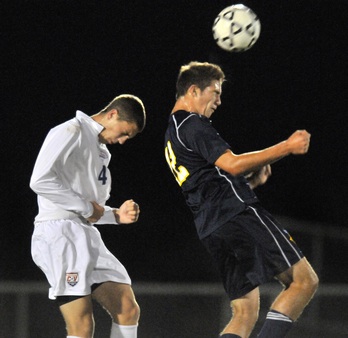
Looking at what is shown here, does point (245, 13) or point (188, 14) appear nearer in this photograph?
point (245, 13)

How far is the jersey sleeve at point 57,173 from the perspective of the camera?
422 centimetres

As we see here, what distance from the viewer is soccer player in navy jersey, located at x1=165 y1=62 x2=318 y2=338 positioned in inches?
160

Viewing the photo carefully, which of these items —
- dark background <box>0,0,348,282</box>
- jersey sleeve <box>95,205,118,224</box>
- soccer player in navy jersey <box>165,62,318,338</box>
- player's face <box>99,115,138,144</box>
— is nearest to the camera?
soccer player in navy jersey <box>165,62,318,338</box>

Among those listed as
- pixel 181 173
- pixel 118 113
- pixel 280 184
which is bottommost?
pixel 280 184

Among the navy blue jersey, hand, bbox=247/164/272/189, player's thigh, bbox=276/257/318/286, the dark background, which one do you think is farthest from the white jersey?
the dark background

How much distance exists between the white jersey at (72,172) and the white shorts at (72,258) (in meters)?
0.07

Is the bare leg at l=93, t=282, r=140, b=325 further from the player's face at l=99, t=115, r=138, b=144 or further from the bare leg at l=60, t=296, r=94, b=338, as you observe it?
the player's face at l=99, t=115, r=138, b=144

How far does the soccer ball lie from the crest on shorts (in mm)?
1638

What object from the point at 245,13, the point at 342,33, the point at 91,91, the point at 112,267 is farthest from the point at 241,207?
the point at 342,33

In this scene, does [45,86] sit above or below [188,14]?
Answer: below

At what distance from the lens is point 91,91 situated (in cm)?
1285

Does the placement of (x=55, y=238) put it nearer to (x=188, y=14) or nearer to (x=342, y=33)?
(x=188, y=14)

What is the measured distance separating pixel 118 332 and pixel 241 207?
36.2 inches

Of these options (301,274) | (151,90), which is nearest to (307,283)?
(301,274)
